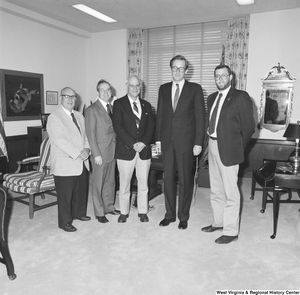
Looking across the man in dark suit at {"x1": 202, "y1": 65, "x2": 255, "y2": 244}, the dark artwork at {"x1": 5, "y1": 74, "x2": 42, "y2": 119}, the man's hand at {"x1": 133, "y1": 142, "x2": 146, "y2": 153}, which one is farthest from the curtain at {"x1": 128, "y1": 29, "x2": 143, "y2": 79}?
the man in dark suit at {"x1": 202, "y1": 65, "x2": 255, "y2": 244}

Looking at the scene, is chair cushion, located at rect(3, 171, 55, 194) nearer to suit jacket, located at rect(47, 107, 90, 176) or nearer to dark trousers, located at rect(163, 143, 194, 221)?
suit jacket, located at rect(47, 107, 90, 176)

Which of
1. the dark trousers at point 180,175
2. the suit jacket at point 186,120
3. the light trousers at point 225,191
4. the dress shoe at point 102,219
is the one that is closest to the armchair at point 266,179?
the light trousers at point 225,191

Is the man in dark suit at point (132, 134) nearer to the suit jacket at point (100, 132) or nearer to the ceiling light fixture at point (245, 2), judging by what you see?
the suit jacket at point (100, 132)

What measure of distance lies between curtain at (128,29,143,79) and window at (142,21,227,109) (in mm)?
136

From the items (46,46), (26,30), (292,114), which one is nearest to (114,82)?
(46,46)

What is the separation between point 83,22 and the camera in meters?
6.45

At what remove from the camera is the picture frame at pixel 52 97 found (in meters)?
6.39

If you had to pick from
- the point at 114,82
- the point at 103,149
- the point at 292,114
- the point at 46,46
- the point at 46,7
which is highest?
the point at 46,7

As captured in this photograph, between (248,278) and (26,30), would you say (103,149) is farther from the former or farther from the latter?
(26,30)

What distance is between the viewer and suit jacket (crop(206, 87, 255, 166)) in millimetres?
2926

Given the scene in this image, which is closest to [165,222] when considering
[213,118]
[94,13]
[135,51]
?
[213,118]

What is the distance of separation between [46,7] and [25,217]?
3.80m

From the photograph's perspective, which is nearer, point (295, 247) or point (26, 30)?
point (295, 247)

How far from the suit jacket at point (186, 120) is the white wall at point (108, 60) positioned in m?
4.15
